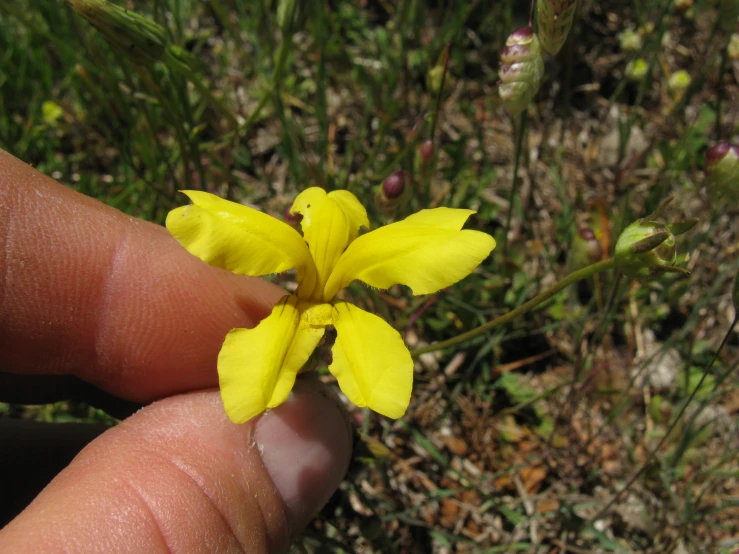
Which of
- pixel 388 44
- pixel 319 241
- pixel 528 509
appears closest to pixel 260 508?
pixel 319 241

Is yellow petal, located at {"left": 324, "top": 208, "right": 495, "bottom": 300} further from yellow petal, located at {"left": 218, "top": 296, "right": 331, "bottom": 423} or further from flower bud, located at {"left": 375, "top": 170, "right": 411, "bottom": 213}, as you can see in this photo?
flower bud, located at {"left": 375, "top": 170, "right": 411, "bottom": 213}

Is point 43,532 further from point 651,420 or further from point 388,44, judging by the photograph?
point 388,44

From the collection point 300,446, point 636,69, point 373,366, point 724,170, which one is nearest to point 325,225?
point 373,366

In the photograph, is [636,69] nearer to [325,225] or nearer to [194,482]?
[325,225]

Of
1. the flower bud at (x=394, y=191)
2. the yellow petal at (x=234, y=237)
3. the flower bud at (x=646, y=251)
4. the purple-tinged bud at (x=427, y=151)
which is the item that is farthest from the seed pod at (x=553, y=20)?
the yellow petal at (x=234, y=237)

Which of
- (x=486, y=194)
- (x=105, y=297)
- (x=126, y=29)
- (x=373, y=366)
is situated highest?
(x=126, y=29)

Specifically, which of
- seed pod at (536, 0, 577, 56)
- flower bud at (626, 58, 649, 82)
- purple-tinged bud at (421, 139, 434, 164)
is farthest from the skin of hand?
flower bud at (626, 58, 649, 82)
